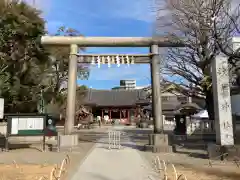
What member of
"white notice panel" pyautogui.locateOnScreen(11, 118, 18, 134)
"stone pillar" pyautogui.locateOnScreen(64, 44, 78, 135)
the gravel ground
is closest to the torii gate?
"stone pillar" pyautogui.locateOnScreen(64, 44, 78, 135)

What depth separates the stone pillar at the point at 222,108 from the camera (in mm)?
11046

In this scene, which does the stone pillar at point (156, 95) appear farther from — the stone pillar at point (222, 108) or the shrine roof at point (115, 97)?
the shrine roof at point (115, 97)

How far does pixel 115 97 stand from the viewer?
5681 centimetres

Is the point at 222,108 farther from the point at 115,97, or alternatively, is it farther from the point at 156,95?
the point at 115,97

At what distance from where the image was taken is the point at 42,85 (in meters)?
25.7

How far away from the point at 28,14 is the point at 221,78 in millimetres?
15231

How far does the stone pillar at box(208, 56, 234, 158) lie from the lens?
1105 cm

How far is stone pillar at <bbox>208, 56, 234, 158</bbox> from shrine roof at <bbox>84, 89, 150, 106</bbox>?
130 ft

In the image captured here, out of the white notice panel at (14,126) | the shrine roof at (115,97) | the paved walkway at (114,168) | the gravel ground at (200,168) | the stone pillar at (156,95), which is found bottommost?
the gravel ground at (200,168)

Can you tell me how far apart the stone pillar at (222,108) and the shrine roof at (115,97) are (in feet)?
130

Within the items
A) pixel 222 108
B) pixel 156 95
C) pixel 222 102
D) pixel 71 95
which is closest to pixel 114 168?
pixel 222 108

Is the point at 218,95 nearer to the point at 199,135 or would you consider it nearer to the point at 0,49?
the point at 199,135

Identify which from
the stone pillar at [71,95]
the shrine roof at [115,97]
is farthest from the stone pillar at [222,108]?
the shrine roof at [115,97]

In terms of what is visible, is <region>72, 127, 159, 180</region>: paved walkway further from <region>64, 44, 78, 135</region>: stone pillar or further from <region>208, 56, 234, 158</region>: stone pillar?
<region>64, 44, 78, 135</region>: stone pillar
